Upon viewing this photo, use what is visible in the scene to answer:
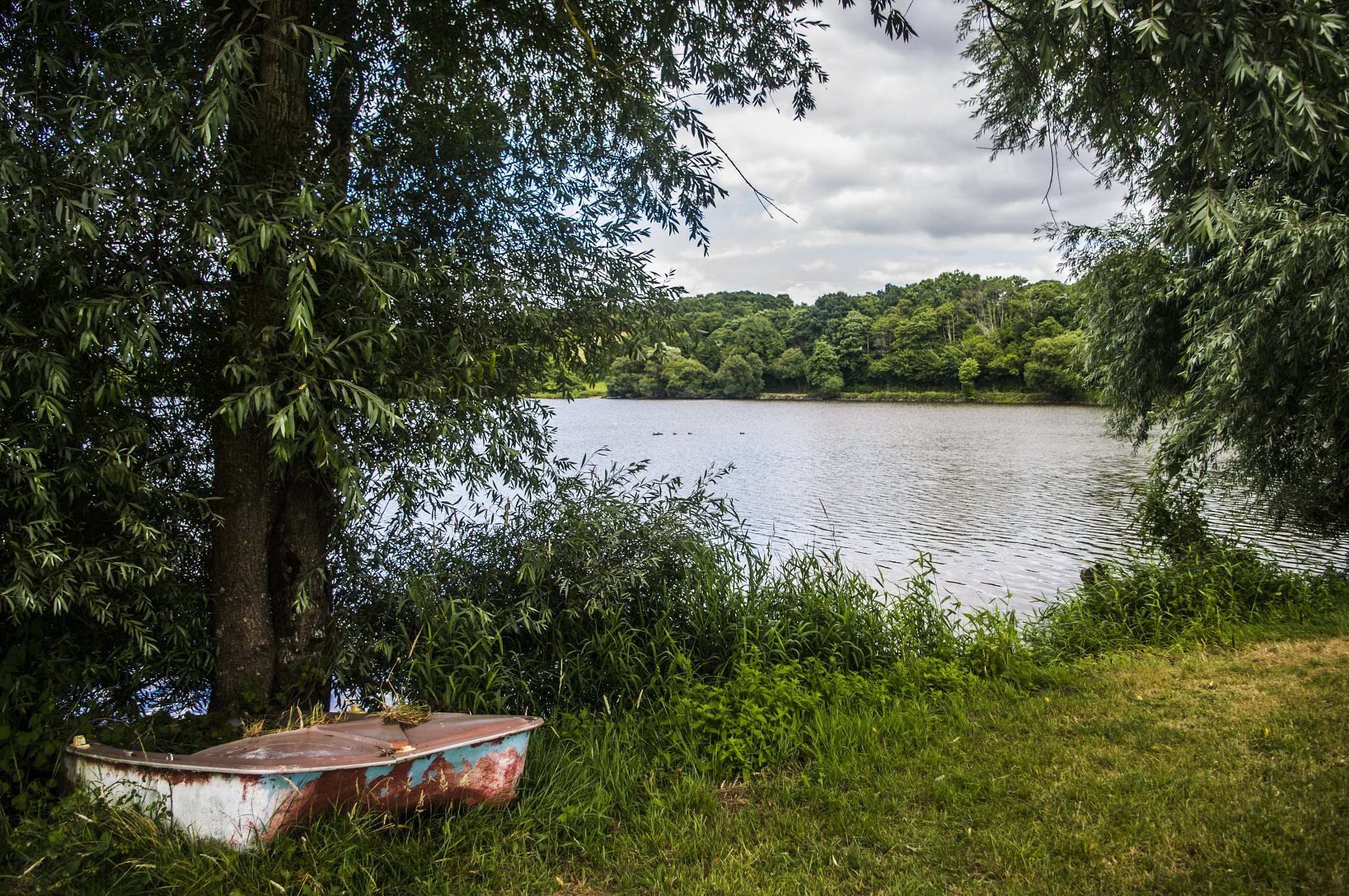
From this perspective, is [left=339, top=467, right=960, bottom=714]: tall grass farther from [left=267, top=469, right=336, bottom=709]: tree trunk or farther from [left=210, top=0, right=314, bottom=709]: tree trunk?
[left=210, top=0, right=314, bottom=709]: tree trunk

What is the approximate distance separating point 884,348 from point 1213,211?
8438 centimetres

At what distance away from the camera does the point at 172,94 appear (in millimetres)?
2979

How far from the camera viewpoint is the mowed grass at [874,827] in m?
2.69

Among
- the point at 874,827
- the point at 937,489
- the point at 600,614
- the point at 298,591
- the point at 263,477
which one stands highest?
the point at 263,477

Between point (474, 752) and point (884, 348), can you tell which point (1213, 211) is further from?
point (884, 348)

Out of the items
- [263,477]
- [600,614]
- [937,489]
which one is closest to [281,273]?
[263,477]

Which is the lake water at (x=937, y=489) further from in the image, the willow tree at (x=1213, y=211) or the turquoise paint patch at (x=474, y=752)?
the turquoise paint patch at (x=474, y=752)

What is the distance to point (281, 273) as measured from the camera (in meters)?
3.49

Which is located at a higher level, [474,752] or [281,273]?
[281,273]

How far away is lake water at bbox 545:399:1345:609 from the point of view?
11453 mm

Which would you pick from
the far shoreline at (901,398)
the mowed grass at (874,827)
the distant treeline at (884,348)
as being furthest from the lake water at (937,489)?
the far shoreline at (901,398)

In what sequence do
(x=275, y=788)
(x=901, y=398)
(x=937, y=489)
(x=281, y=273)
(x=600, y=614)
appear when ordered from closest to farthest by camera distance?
(x=275, y=788) → (x=281, y=273) → (x=600, y=614) → (x=937, y=489) → (x=901, y=398)

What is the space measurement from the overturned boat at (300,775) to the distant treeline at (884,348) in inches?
2110

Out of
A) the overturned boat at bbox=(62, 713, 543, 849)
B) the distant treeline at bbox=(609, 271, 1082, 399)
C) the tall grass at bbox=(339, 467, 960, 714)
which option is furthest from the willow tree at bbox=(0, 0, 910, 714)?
the distant treeline at bbox=(609, 271, 1082, 399)
